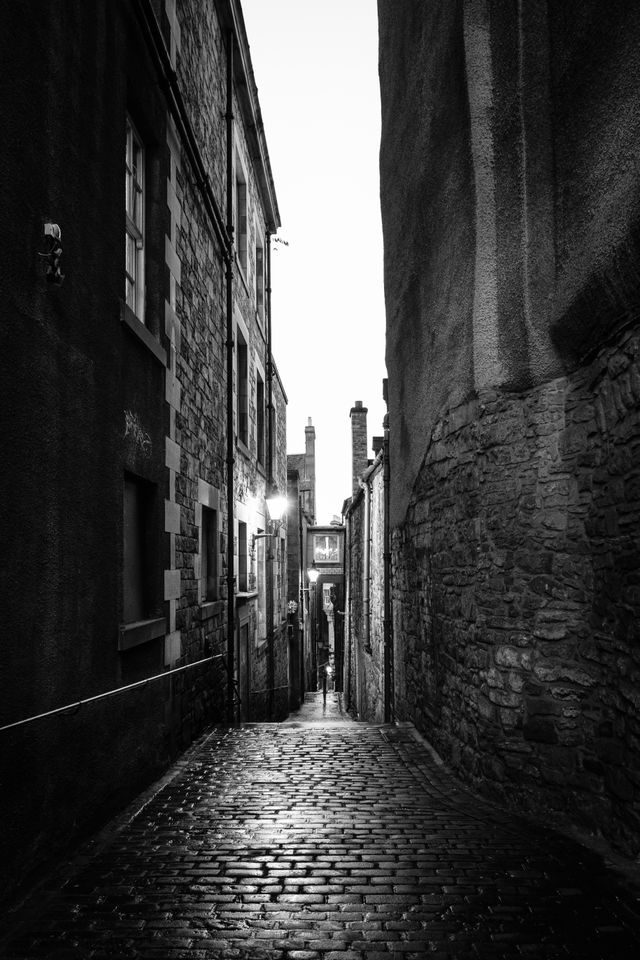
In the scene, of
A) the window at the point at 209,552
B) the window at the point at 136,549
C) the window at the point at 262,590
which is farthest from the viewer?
the window at the point at 262,590

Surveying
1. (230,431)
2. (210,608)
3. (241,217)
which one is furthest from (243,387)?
(210,608)

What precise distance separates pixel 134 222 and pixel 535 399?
381cm

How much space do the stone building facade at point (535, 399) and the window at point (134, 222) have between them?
8.99 feet

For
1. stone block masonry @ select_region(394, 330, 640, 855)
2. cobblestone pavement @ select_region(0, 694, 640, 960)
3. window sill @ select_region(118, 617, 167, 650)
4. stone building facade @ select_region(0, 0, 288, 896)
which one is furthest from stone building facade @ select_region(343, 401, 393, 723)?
cobblestone pavement @ select_region(0, 694, 640, 960)

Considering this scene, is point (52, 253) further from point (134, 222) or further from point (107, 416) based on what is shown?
point (134, 222)

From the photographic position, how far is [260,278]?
50.8 ft

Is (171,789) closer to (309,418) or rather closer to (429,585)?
(429,585)

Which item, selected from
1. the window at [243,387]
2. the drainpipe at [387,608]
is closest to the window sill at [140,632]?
the drainpipe at [387,608]

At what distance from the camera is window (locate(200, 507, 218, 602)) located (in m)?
8.74

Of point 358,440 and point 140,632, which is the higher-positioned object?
point 358,440

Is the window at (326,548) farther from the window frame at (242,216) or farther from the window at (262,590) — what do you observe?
the window frame at (242,216)

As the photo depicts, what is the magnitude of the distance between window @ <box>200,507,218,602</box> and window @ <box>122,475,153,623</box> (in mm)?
2530

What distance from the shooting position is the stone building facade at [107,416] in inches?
141

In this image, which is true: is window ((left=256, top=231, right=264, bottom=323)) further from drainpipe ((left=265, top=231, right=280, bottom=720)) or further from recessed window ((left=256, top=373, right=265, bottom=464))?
recessed window ((left=256, top=373, right=265, bottom=464))
